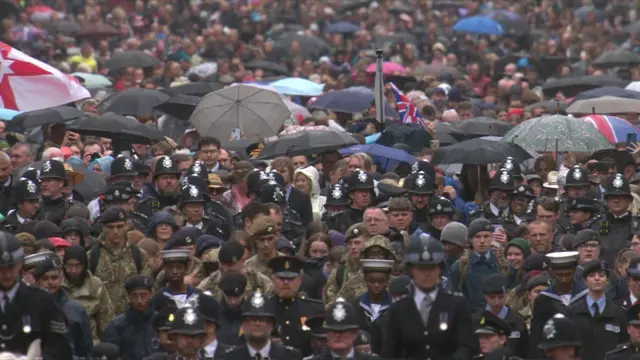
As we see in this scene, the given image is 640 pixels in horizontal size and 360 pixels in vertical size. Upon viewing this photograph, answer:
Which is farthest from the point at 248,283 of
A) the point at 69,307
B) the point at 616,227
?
the point at 616,227

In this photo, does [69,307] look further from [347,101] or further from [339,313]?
[347,101]

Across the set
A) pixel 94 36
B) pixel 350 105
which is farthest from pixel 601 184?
pixel 94 36

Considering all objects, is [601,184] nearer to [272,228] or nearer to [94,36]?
[272,228]

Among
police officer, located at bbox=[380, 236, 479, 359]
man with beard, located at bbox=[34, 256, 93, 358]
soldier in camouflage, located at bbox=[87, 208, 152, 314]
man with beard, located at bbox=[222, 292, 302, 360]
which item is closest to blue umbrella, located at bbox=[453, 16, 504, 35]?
soldier in camouflage, located at bbox=[87, 208, 152, 314]

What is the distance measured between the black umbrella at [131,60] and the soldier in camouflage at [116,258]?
55.7 ft

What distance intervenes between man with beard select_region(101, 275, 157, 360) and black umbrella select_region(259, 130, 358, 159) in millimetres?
6837

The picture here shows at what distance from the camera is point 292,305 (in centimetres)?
1600

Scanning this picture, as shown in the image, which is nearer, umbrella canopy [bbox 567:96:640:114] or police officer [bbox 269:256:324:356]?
police officer [bbox 269:256:324:356]

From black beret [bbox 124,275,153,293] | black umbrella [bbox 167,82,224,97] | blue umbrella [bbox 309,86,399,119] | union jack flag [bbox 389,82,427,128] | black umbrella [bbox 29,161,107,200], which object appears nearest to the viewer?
black beret [bbox 124,275,153,293]

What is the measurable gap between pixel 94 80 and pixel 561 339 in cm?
2049

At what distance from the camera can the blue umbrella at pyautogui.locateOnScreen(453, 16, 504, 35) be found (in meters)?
41.9

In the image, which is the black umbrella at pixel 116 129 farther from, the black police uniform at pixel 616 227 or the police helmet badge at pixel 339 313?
the police helmet badge at pixel 339 313

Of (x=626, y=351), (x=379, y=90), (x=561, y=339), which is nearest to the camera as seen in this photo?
(x=561, y=339)

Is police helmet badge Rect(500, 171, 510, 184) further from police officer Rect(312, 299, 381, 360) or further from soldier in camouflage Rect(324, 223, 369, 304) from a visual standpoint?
police officer Rect(312, 299, 381, 360)
